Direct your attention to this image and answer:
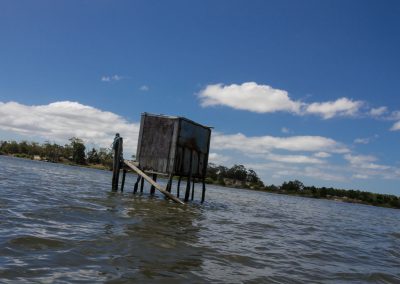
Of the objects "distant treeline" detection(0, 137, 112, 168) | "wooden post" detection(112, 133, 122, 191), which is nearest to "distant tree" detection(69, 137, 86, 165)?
"distant treeline" detection(0, 137, 112, 168)

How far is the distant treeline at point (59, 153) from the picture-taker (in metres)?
150

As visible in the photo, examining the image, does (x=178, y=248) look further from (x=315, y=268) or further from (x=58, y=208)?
(x=58, y=208)

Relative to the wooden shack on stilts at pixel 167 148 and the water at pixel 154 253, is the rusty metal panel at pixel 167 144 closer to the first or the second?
the wooden shack on stilts at pixel 167 148

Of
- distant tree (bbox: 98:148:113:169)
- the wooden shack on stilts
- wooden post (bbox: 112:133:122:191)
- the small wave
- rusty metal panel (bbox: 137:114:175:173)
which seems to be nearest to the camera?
the small wave

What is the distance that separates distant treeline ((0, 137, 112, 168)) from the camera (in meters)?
150

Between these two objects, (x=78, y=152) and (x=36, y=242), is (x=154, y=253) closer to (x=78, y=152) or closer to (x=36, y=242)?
(x=36, y=242)

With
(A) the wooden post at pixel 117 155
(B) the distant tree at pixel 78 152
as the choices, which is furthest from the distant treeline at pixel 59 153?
(A) the wooden post at pixel 117 155

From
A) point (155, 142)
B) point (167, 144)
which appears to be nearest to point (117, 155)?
point (155, 142)

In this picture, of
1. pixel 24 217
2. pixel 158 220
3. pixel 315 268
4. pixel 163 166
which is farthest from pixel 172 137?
pixel 315 268

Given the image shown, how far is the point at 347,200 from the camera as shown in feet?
410

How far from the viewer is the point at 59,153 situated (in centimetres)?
15262

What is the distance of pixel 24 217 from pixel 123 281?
508cm

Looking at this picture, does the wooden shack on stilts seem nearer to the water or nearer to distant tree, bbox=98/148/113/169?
the water

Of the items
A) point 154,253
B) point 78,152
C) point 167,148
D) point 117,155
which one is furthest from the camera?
point 78,152
